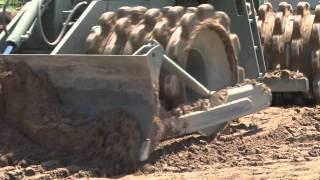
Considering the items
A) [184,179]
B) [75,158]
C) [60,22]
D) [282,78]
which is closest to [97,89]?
[75,158]

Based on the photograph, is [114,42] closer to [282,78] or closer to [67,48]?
[67,48]

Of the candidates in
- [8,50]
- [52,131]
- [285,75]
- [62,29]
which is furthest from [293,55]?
[52,131]

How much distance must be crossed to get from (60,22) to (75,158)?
1970 mm

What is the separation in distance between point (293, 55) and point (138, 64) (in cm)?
391

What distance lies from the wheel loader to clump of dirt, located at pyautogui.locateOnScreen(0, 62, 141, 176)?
0.08 feet

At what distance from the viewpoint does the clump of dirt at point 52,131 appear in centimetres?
540

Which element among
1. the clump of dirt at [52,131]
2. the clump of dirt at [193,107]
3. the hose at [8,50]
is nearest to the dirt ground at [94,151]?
the clump of dirt at [52,131]

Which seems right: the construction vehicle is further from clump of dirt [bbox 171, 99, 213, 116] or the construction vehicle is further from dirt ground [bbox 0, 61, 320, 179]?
clump of dirt [bbox 171, 99, 213, 116]

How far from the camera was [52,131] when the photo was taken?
5.55 metres

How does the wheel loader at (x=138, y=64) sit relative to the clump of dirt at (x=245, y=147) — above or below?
above

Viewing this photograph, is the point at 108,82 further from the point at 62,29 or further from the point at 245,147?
the point at 245,147

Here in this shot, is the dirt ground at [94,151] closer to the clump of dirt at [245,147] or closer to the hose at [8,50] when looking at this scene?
the clump of dirt at [245,147]

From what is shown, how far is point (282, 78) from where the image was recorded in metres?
8.51

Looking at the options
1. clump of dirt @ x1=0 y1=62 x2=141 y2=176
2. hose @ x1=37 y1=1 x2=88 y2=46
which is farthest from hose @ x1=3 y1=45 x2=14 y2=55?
clump of dirt @ x1=0 y1=62 x2=141 y2=176
